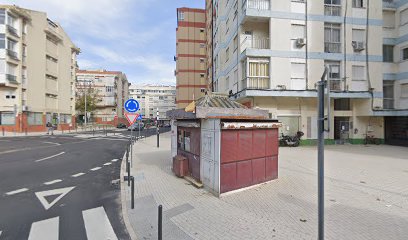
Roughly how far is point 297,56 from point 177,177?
13833mm

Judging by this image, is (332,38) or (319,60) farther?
(332,38)

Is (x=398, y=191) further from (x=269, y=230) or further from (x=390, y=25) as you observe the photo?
(x=390, y=25)

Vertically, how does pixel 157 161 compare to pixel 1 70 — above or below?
below

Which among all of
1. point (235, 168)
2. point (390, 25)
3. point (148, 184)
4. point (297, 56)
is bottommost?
point (148, 184)

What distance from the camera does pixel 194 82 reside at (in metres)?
39.4

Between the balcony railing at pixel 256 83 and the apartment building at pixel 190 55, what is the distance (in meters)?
23.1

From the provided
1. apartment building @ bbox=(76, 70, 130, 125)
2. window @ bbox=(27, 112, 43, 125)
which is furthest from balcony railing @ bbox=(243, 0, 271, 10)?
apartment building @ bbox=(76, 70, 130, 125)

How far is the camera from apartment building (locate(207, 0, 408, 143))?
1644 centimetres

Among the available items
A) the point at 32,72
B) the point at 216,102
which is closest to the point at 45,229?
the point at 216,102

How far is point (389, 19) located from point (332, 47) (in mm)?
6485

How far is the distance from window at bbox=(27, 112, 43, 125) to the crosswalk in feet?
112

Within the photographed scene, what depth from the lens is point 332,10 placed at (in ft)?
58.1

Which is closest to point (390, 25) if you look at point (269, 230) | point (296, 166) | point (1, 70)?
point (296, 166)

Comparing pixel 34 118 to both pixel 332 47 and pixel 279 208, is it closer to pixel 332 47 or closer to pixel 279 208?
pixel 279 208
